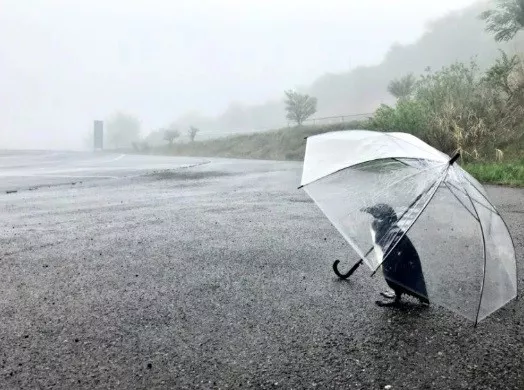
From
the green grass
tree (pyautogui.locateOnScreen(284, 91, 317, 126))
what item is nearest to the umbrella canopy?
the green grass

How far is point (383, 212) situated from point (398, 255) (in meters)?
0.32

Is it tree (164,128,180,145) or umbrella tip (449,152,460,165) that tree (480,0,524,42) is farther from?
tree (164,128,180,145)

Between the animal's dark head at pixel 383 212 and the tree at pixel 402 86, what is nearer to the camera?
the animal's dark head at pixel 383 212

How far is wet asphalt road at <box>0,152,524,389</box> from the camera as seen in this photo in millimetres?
2605

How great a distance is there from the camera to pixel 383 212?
332 centimetres

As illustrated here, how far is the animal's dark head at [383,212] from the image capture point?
3260 millimetres

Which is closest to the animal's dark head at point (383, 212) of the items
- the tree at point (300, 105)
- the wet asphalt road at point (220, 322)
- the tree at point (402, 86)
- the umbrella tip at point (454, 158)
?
the umbrella tip at point (454, 158)

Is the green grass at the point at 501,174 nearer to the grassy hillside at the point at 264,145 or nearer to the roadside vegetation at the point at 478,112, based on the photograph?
the roadside vegetation at the point at 478,112

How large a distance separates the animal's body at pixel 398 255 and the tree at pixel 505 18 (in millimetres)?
27220

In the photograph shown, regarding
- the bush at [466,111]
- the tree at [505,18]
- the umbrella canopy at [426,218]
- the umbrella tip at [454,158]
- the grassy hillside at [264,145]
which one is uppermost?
the tree at [505,18]

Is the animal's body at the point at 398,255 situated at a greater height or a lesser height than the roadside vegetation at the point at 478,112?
lesser

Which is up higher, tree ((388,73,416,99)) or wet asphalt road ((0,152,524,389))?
tree ((388,73,416,99))

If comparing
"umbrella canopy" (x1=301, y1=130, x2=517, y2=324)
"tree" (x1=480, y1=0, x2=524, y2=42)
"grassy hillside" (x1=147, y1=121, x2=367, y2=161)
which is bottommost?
"grassy hillside" (x1=147, y1=121, x2=367, y2=161)

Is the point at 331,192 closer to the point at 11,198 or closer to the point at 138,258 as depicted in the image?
the point at 138,258
